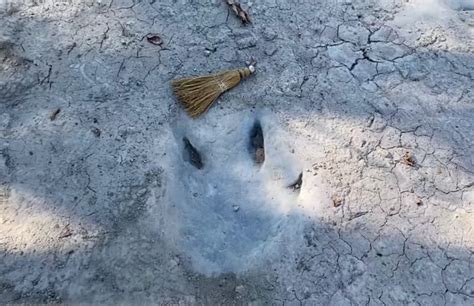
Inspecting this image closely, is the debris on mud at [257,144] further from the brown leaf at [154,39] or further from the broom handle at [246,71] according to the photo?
the brown leaf at [154,39]

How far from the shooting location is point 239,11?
9.62 feet

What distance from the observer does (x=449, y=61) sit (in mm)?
2818

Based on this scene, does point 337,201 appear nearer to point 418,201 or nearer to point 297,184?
point 297,184

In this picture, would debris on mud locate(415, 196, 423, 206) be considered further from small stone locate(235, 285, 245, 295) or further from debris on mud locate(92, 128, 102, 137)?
debris on mud locate(92, 128, 102, 137)

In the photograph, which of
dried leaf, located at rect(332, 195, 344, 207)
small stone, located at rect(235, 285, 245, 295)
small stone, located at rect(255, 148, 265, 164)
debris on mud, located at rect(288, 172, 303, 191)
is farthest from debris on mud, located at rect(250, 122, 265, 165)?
small stone, located at rect(235, 285, 245, 295)

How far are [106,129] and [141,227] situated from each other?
0.54 meters

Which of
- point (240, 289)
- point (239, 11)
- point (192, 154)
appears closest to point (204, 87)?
point (192, 154)

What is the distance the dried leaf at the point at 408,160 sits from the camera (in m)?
2.49

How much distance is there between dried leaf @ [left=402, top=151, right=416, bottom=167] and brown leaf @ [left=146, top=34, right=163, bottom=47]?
1.37 m

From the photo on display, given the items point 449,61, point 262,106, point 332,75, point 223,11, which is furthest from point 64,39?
point 449,61

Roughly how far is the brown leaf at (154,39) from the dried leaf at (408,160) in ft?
4.50

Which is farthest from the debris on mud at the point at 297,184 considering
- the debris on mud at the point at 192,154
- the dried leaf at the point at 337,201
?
the debris on mud at the point at 192,154

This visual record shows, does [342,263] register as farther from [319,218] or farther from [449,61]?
[449,61]

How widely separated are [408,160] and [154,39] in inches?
56.5
